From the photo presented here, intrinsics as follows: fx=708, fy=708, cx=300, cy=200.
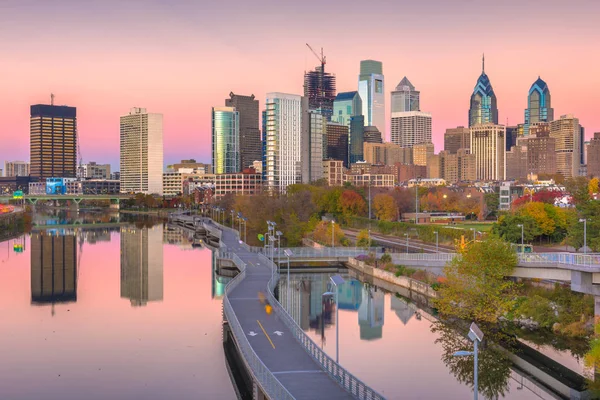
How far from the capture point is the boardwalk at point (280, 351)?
31344 mm

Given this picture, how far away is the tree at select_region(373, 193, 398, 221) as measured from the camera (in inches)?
5148

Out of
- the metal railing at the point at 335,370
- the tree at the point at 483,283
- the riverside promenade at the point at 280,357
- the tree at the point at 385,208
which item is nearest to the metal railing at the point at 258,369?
the riverside promenade at the point at 280,357

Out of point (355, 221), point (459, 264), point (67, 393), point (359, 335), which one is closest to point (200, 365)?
point (67, 393)

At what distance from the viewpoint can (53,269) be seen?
84.1m

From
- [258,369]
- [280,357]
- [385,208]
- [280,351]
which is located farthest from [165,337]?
[385,208]

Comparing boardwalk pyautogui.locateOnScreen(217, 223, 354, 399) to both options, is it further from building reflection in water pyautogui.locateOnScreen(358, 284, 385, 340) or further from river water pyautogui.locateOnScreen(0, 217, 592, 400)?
building reflection in water pyautogui.locateOnScreen(358, 284, 385, 340)

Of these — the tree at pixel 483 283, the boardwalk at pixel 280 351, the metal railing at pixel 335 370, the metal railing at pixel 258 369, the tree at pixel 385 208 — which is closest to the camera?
the metal railing at pixel 335 370

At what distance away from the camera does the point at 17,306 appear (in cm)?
6019

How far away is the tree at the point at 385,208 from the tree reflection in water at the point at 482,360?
260 ft

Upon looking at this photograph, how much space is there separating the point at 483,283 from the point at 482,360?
361 inches

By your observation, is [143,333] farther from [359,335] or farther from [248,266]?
[248,266]

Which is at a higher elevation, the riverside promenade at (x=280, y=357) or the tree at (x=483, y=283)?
the tree at (x=483, y=283)

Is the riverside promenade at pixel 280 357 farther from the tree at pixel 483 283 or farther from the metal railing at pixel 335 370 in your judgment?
the tree at pixel 483 283

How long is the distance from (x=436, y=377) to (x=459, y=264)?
14145 mm
